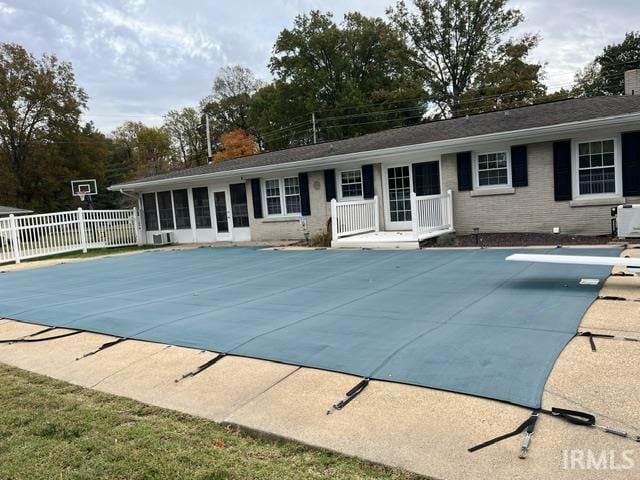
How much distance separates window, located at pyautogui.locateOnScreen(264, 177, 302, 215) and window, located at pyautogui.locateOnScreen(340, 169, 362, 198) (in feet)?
5.36

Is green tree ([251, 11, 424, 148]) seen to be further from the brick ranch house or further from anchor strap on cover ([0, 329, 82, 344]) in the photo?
anchor strap on cover ([0, 329, 82, 344])

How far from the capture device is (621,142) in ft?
33.1

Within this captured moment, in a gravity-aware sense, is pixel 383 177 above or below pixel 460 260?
above

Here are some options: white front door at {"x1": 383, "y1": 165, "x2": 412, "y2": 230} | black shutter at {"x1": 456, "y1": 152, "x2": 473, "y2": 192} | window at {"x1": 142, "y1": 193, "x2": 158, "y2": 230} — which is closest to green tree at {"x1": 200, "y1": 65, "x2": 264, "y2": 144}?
window at {"x1": 142, "y1": 193, "x2": 158, "y2": 230}

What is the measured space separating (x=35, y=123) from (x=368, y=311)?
40.9 metres

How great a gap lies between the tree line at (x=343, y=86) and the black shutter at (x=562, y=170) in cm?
2002

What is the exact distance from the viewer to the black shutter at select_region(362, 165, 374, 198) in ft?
44.3

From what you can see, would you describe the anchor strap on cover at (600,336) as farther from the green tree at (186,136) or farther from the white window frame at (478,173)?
the green tree at (186,136)

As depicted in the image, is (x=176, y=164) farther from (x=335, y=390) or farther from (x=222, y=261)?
(x=335, y=390)

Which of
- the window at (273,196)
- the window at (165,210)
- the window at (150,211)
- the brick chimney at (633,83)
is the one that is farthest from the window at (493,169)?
the window at (150,211)

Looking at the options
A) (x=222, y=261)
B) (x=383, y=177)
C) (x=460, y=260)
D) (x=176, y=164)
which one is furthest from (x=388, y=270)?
(x=176, y=164)

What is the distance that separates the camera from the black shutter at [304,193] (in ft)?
48.4

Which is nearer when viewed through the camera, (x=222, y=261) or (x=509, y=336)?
(x=509, y=336)

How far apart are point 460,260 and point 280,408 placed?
20.3ft
